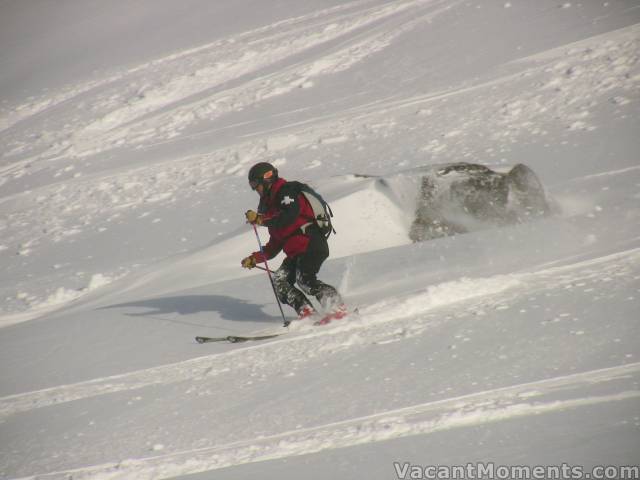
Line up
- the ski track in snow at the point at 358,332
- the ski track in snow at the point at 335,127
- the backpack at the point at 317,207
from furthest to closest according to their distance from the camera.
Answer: the ski track in snow at the point at 335,127 < the backpack at the point at 317,207 < the ski track in snow at the point at 358,332

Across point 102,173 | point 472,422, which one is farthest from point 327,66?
point 472,422

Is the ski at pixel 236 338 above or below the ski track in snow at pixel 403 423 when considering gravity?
below

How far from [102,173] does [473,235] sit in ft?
31.9

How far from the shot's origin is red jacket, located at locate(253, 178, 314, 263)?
609 cm

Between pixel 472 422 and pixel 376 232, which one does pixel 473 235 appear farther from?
pixel 472 422

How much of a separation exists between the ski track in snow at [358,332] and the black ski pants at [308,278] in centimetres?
26

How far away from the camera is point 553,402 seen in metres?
3.72

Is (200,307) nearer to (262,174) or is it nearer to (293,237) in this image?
(293,237)

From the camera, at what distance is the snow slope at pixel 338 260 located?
4.05 meters

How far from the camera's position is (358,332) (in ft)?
18.7

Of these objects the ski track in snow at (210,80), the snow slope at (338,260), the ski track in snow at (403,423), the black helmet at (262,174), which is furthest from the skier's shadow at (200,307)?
the ski track in snow at (210,80)

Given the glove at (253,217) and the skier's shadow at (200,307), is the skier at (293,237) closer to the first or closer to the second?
the glove at (253,217)

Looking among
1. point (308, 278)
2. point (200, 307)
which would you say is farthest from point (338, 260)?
point (308, 278)

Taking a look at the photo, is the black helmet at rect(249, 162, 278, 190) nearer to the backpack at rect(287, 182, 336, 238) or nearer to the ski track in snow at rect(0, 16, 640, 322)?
the backpack at rect(287, 182, 336, 238)
